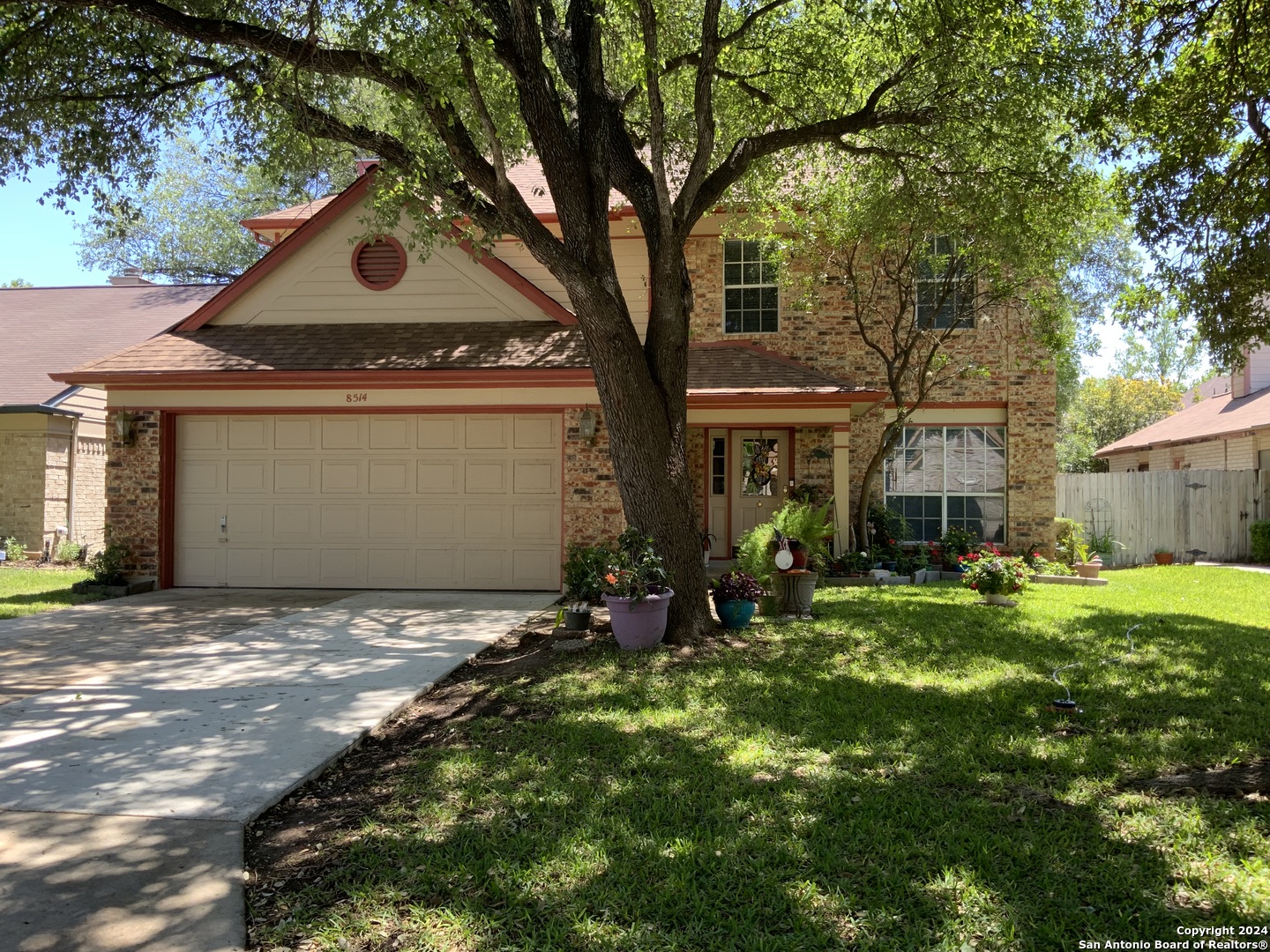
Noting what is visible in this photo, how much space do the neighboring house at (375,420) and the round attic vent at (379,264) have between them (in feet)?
0.09

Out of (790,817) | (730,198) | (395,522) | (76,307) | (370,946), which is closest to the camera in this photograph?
(370,946)

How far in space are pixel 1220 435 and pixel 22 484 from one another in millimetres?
25277

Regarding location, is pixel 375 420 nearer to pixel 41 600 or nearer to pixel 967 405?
pixel 41 600

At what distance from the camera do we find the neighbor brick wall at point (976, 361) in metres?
14.7

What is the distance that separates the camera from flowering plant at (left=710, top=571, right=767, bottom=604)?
8.83 meters

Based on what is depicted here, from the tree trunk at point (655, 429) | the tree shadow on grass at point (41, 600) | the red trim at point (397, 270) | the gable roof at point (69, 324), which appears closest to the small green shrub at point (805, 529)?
the tree trunk at point (655, 429)

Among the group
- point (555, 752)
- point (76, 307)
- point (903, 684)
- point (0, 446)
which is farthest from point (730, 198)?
point (76, 307)

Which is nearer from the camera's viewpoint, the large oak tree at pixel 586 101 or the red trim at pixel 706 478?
the large oak tree at pixel 586 101

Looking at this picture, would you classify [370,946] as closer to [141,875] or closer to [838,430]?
[141,875]

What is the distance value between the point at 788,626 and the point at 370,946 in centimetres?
646

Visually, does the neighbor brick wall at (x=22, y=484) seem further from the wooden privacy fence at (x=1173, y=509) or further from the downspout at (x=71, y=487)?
the wooden privacy fence at (x=1173, y=509)

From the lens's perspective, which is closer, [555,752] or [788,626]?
[555,752]

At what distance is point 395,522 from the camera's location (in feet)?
40.8

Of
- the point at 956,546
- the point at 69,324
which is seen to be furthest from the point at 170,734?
the point at 69,324
